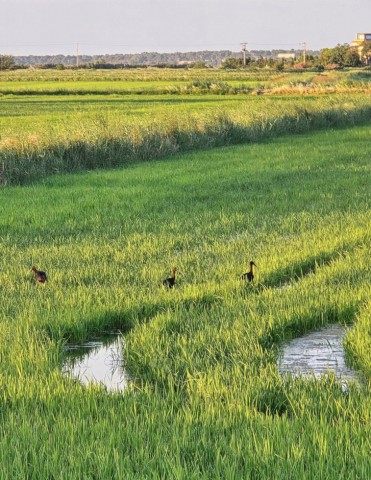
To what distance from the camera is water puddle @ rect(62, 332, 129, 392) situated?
21.2ft

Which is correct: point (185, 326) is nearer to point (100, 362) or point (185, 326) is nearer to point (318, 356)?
point (100, 362)

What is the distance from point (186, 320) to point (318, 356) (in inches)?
48.5

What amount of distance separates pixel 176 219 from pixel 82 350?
643 centimetres

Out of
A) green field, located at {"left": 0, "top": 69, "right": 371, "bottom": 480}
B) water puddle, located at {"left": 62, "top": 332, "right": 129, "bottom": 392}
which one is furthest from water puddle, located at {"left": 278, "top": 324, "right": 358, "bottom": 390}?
water puddle, located at {"left": 62, "top": 332, "right": 129, "bottom": 392}

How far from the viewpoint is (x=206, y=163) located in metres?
22.3

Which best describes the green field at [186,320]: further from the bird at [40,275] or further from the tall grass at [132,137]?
the tall grass at [132,137]

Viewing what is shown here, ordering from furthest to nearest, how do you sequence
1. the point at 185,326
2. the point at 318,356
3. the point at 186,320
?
the point at 186,320, the point at 185,326, the point at 318,356

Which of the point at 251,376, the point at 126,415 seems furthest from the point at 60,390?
the point at 251,376

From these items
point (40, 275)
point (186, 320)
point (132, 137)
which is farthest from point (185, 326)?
point (132, 137)

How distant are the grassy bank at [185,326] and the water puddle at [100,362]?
0.40ft

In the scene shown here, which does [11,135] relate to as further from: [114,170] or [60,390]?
[60,390]

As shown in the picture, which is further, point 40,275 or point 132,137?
point 132,137

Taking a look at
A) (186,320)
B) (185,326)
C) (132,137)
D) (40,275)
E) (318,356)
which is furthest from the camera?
(132,137)

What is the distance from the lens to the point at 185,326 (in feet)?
24.2
